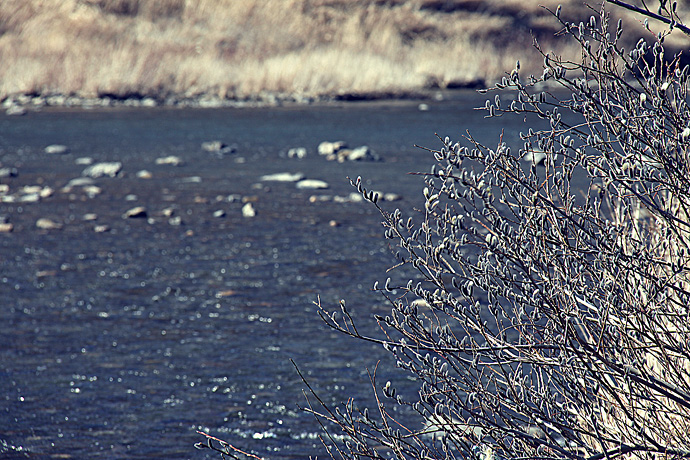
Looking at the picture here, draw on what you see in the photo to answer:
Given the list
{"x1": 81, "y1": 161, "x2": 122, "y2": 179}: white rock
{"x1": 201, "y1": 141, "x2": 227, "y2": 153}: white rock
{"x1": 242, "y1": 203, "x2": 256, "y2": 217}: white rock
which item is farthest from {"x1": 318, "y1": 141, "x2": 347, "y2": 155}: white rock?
{"x1": 242, "y1": 203, "x2": 256, "y2": 217}: white rock

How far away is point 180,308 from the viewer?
37.1 ft

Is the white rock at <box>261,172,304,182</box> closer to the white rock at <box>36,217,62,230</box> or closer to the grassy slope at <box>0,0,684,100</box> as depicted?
the white rock at <box>36,217,62,230</box>

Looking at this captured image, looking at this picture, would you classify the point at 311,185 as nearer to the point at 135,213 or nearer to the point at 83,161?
the point at 135,213

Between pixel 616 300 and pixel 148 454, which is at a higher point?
pixel 616 300

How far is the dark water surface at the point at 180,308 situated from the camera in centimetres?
768

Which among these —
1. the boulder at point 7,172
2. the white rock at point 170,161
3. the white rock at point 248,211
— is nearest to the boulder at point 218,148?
the white rock at point 170,161

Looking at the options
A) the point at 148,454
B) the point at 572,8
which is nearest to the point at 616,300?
the point at 148,454

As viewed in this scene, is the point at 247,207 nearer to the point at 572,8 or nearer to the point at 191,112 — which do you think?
the point at 191,112

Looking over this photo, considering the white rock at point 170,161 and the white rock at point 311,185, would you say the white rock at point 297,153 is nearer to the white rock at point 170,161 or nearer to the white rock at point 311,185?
the white rock at point 170,161

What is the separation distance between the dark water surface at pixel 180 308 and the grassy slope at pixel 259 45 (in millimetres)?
37578

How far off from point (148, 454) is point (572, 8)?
59.3m

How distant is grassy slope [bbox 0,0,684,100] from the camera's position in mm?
62031

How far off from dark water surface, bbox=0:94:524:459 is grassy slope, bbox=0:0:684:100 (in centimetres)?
3758

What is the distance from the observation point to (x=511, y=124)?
130 feet
